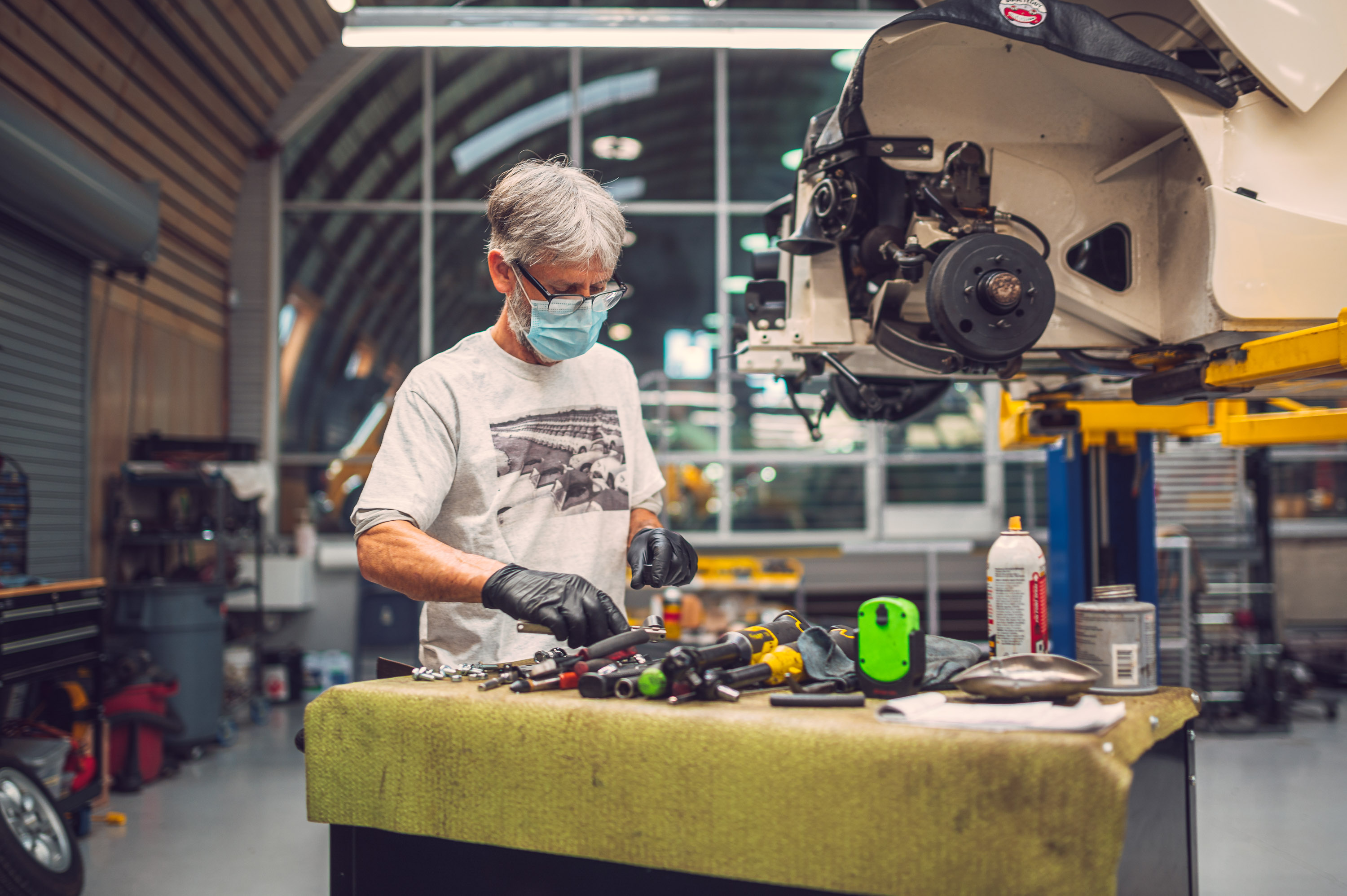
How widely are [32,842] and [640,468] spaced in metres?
2.45

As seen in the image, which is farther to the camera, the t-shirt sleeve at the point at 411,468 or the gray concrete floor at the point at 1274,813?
the gray concrete floor at the point at 1274,813

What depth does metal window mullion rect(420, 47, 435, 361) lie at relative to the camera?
23.9 ft

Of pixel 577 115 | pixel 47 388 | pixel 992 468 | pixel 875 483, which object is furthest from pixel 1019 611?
pixel 577 115

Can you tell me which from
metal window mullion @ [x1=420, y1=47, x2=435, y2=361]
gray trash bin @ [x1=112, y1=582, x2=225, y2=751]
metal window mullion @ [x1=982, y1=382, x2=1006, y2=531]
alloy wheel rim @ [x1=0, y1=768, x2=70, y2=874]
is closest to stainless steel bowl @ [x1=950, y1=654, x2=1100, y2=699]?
alloy wheel rim @ [x1=0, y1=768, x2=70, y2=874]

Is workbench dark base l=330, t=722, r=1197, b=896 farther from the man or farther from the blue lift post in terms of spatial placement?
the blue lift post

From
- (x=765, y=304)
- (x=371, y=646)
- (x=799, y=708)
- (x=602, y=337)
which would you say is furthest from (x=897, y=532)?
(x=799, y=708)

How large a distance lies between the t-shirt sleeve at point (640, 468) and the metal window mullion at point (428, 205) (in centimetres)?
563

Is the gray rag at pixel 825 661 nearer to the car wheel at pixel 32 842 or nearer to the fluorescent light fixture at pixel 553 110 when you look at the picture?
the car wheel at pixel 32 842

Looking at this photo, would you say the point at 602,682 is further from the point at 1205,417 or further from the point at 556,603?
the point at 1205,417

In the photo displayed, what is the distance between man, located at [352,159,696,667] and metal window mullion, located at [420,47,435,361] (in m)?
5.75

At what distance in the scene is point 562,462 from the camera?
1.67 meters

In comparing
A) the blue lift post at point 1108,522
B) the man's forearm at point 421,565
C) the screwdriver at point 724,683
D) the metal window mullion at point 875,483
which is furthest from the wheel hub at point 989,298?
the metal window mullion at point 875,483

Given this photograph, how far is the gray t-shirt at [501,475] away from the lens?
4.95 ft

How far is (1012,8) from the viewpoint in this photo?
1.68 meters
